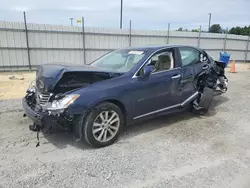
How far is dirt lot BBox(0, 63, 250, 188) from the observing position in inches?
104

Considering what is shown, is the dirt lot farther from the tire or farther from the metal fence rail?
the metal fence rail

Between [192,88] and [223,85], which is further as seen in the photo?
[223,85]

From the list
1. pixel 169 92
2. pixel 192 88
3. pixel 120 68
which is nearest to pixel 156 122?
pixel 169 92

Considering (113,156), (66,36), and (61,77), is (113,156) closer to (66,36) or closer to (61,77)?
(61,77)

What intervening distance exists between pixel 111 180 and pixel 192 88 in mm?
2906

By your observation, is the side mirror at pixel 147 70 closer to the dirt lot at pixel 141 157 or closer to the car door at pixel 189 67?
the car door at pixel 189 67

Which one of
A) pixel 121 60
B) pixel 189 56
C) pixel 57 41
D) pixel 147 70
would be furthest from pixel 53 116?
pixel 57 41

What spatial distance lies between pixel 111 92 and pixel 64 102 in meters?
0.73

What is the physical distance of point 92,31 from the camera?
12.8 metres

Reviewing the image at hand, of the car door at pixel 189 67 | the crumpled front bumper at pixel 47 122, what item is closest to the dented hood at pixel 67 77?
the crumpled front bumper at pixel 47 122

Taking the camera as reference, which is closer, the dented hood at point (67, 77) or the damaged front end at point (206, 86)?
the dented hood at point (67, 77)

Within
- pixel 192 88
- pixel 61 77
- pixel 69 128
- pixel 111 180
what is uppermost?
pixel 61 77

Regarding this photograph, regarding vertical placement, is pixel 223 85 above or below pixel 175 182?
above

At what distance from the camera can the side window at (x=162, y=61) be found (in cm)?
407
